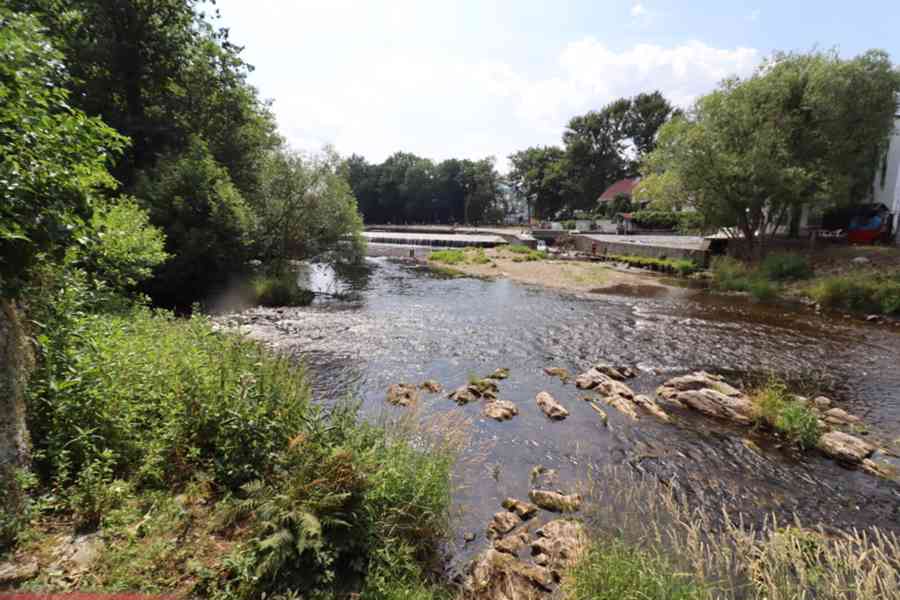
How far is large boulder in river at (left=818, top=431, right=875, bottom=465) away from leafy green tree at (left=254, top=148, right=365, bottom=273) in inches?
916

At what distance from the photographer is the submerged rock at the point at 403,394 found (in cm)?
979

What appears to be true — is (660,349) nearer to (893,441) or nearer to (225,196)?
(893,441)

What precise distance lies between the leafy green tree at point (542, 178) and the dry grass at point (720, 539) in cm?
7813

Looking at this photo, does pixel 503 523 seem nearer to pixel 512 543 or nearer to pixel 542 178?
pixel 512 543

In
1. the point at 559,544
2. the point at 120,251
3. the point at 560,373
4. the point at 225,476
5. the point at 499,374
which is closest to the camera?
the point at 225,476

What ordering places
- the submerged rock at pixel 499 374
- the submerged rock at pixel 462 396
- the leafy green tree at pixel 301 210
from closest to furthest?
the submerged rock at pixel 462 396 → the submerged rock at pixel 499 374 → the leafy green tree at pixel 301 210

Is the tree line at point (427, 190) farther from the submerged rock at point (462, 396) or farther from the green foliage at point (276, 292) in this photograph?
the submerged rock at point (462, 396)

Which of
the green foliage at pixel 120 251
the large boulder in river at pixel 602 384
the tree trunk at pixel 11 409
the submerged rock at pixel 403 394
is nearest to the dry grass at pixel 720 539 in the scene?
the large boulder in river at pixel 602 384

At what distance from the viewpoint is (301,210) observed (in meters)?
24.1

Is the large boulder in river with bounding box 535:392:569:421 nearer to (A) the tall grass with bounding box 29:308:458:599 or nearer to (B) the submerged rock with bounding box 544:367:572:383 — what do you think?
(B) the submerged rock with bounding box 544:367:572:383

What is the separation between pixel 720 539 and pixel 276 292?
2057 centimetres

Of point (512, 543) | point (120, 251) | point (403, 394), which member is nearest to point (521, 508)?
point (512, 543)

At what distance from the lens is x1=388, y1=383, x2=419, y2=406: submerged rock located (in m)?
9.79

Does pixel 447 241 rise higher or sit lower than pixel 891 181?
lower
